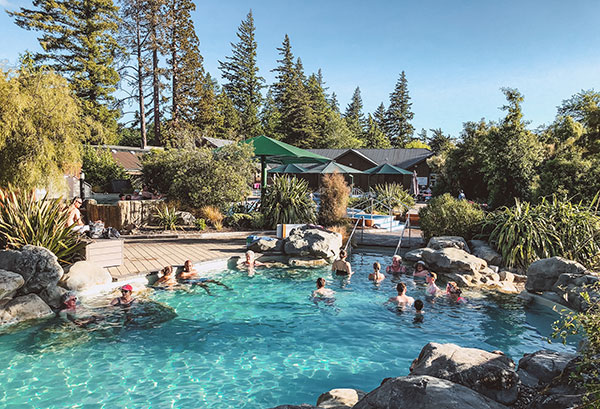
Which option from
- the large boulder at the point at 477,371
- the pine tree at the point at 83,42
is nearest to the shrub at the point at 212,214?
the large boulder at the point at 477,371

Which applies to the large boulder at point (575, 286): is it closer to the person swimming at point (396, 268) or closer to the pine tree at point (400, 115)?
the person swimming at point (396, 268)

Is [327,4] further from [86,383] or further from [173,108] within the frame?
[173,108]

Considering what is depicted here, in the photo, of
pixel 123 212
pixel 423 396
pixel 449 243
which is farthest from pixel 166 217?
pixel 423 396

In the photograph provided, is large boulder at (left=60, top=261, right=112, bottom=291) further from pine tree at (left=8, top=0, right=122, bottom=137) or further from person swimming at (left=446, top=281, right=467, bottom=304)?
pine tree at (left=8, top=0, right=122, bottom=137)

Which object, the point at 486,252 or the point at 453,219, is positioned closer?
the point at 486,252

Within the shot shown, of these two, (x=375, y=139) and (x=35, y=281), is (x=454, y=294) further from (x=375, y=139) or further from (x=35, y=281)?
(x=375, y=139)

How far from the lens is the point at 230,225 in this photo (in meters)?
13.8

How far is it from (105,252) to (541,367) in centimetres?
795

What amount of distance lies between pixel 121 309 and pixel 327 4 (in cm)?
1415

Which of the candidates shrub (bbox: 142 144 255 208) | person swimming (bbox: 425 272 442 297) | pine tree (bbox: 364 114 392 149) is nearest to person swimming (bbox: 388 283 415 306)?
person swimming (bbox: 425 272 442 297)

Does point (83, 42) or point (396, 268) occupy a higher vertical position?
point (83, 42)

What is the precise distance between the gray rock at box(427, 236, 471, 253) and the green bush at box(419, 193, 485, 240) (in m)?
0.78

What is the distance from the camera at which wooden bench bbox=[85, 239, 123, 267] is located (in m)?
7.86

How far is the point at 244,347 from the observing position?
5820mm
